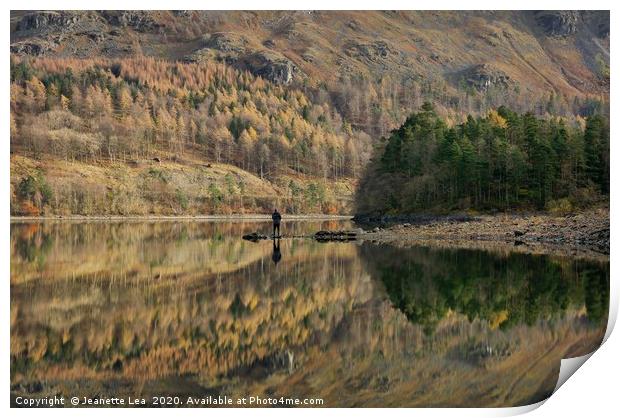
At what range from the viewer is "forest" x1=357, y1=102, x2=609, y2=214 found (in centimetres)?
3753

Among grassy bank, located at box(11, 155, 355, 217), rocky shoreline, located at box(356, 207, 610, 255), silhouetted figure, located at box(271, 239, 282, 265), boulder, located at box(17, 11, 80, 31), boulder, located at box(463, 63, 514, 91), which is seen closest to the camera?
silhouetted figure, located at box(271, 239, 282, 265)

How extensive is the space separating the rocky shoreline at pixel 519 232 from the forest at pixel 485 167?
1.21 meters

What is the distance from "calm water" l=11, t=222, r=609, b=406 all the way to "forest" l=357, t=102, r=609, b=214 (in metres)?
14.8

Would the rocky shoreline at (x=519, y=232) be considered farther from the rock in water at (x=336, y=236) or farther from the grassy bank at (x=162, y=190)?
the grassy bank at (x=162, y=190)

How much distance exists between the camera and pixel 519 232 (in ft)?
106

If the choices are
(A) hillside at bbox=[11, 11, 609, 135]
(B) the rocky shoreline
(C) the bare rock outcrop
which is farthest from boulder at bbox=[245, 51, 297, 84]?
(B) the rocky shoreline

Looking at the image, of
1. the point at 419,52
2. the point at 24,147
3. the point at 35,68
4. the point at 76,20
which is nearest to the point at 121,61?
the point at 76,20

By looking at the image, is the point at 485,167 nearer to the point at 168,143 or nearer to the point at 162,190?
the point at 162,190

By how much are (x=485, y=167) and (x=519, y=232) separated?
14.2m

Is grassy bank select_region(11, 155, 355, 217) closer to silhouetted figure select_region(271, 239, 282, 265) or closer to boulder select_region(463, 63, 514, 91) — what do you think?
silhouetted figure select_region(271, 239, 282, 265)

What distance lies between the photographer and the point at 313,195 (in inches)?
3214

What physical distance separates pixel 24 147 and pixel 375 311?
A: 68.0 feet

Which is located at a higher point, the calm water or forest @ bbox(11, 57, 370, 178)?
forest @ bbox(11, 57, 370, 178)

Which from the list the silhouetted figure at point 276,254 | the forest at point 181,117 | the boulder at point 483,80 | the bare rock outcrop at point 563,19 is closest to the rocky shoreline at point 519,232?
the silhouetted figure at point 276,254
